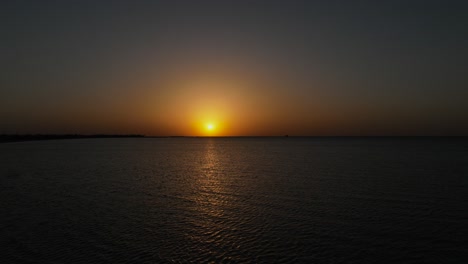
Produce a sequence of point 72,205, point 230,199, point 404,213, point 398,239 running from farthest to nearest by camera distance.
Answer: point 230,199 → point 72,205 → point 404,213 → point 398,239

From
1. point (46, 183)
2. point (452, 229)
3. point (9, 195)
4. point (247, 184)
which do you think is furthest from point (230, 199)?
point (46, 183)

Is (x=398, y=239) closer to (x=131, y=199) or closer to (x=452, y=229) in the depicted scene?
(x=452, y=229)

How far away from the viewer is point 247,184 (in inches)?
1374

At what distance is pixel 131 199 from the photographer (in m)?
26.8

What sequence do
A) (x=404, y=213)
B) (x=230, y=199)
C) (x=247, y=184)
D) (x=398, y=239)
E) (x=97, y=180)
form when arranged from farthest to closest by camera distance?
(x=97, y=180) → (x=247, y=184) → (x=230, y=199) → (x=404, y=213) → (x=398, y=239)

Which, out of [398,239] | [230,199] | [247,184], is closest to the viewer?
[398,239]

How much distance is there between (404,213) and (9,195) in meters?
32.5

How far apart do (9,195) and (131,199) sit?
11.1 m

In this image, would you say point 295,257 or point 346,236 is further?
point 346,236

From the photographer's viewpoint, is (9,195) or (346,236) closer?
(346,236)

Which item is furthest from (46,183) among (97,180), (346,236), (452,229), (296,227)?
(452,229)

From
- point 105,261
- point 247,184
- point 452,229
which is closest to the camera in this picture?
point 105,261

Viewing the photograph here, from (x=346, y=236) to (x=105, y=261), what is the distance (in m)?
12.2

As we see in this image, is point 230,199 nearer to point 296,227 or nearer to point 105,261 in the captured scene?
point 296,227
